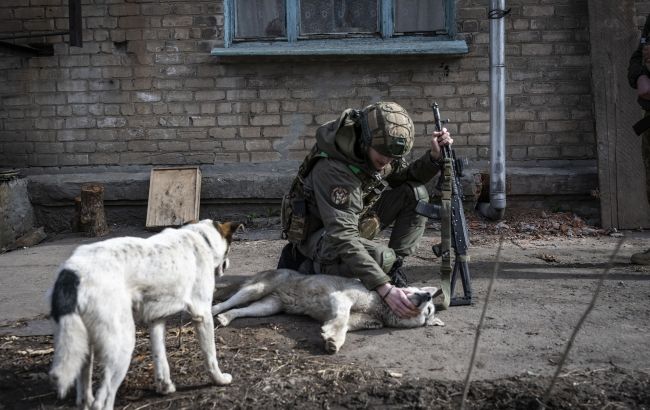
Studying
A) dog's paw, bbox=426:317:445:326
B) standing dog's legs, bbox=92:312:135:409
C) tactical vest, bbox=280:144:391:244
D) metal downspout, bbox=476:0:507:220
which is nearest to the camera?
standing dog's legs, bbox=92:312:135:409

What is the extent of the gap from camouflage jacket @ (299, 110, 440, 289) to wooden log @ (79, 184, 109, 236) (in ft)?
11.5

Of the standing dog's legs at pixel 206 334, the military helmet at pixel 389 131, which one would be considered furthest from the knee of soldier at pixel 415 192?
the standing dog's legs at pixel 206 334

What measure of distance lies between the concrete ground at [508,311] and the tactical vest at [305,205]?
0.58 m

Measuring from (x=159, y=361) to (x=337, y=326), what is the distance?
1.07 m

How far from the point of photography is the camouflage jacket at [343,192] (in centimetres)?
390

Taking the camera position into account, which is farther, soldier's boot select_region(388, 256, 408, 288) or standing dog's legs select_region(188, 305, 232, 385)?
soldier's boot select_region(388, 256, 408, 288)

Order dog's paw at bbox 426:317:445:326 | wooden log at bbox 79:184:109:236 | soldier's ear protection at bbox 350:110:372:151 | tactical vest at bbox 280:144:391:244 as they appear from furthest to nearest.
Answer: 1. wooden log at bbox 79:184:109:236
2. tactical vest at bbox 280:144:391:244
3. dog's paw at bbox 426:317:445:326
4. soldier's ear protection at bbox 350:110:372:151

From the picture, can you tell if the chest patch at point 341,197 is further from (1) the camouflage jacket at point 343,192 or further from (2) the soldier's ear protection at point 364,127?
(2) the soldier's ear protection at point 364,127

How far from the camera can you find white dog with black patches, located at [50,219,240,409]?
2.63 meters

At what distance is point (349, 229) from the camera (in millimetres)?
3969

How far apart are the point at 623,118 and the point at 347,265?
4.26 m

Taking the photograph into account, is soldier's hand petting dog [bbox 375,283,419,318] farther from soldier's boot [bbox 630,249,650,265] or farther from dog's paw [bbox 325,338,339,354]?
soldier's boot [bbox 630,249,650,265]

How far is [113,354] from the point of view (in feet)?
8.89

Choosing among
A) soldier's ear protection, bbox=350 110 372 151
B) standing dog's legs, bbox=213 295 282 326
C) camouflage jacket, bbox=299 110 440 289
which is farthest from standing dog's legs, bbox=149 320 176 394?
soldier's ear protection, bbox=350 110 372 151
